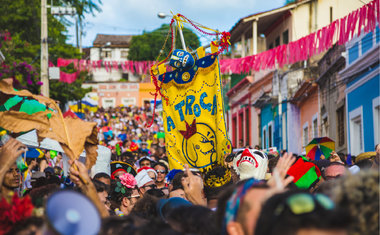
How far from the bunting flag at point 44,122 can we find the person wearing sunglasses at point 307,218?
2.90m

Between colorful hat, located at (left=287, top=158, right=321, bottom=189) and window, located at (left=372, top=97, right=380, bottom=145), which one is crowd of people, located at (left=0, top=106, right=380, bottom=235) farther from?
window, located at (left=372, top=97, right=380, bottom=145)

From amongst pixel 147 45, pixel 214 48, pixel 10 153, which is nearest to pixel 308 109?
pixel 214 48

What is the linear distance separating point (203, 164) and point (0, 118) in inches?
138

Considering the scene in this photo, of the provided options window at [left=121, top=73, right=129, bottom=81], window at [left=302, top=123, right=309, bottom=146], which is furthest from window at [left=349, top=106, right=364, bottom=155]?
window at [left=121, top=73, right=129, bottom=81]

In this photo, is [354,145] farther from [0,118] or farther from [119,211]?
[0,118]

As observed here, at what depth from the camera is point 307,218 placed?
2.33 m

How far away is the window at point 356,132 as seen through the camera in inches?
649

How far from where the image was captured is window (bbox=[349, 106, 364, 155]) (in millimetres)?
16491

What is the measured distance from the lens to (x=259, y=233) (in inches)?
97.7

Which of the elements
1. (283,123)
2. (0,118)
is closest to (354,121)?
(283,123)

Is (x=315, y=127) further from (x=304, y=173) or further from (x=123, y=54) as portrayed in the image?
(x=123, y=54)

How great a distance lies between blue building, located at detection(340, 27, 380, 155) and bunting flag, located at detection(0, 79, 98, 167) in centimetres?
1026

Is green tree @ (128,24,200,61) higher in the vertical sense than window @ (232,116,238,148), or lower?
higher

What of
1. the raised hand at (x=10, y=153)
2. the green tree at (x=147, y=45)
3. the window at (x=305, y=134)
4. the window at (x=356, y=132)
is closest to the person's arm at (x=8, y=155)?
the raised hand at (x=10, y=153)
